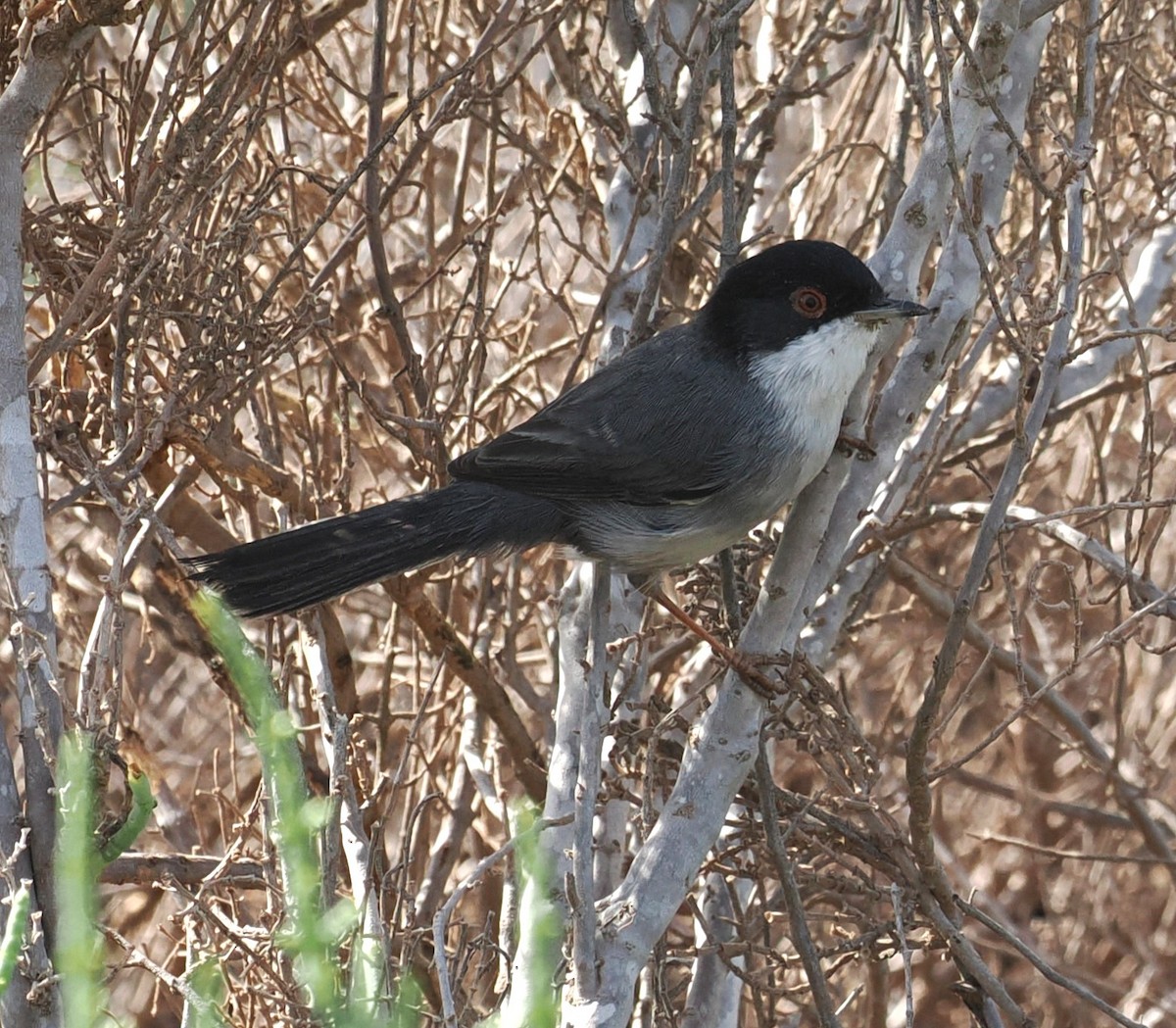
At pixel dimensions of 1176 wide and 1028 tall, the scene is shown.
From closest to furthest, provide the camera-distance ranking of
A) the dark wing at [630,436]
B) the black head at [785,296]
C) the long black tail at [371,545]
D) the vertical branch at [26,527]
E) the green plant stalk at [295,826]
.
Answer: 1. the green plant stalk at [295,826]
2. the vertical branch at [26,527]
3. the long black tail at [371,545]
4. the black head at [785,296]
5. the dark wing at [630,436]

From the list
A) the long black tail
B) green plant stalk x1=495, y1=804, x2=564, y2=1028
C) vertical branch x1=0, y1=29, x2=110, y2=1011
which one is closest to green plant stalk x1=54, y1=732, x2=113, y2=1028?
green plant stalk x1=495, y1=804, x2=564, y2=1028

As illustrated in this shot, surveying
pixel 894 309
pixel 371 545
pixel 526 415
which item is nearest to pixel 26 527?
pixel 371 545

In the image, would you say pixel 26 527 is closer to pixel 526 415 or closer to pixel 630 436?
pixel 630 436

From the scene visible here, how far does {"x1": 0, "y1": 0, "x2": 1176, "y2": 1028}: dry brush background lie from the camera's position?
116 inches

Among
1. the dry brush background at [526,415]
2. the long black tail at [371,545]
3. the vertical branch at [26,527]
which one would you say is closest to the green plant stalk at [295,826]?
the dry brush background at [526,415]

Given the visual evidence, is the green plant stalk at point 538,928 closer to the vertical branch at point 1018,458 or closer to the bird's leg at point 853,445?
the vertical branch at point 1018,458

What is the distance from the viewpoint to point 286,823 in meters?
1.19

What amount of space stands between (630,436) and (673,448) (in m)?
0.11

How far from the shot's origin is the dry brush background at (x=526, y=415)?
2.94m

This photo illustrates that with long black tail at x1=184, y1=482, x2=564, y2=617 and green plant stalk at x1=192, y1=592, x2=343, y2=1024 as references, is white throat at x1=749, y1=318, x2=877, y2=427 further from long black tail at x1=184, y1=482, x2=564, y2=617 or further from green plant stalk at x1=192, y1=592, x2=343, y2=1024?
green plant stalk at x1=192, y1=592, x2=343, y2=1024

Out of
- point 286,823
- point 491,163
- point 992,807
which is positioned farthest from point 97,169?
point 992,807

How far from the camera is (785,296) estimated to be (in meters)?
3.30

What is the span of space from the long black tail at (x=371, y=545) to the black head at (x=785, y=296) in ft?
2.03

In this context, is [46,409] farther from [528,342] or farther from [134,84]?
[528,342]
